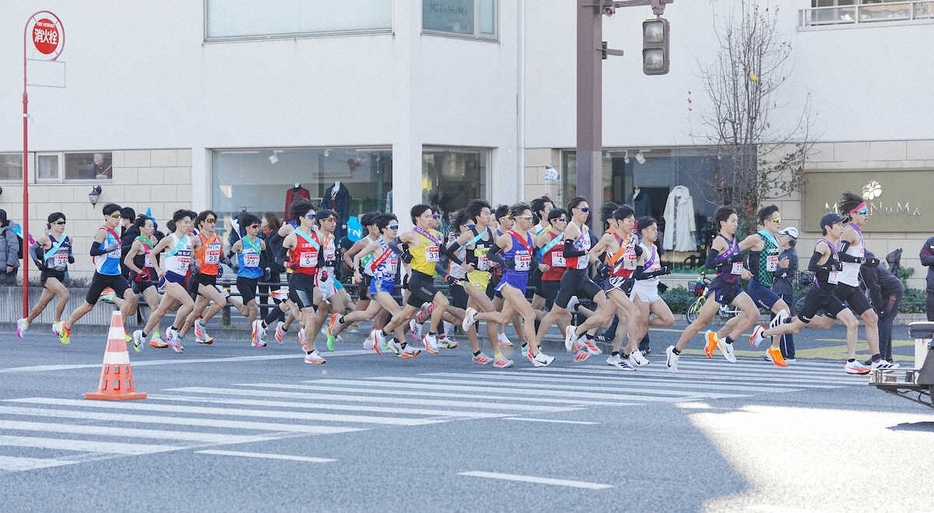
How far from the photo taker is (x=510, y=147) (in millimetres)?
30328

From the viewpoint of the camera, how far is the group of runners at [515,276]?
57.3 feet

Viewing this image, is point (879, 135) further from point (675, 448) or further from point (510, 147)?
point (675, 448)

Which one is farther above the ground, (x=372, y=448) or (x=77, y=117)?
(x=77, y=117)

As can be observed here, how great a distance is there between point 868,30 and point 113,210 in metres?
14.7

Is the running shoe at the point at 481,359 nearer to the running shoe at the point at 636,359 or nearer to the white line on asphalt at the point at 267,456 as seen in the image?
the running shoe at the point at 636,359

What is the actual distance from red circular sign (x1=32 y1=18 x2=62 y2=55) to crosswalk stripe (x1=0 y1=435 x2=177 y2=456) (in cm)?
1993

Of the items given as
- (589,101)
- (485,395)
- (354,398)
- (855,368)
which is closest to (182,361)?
(354,398)

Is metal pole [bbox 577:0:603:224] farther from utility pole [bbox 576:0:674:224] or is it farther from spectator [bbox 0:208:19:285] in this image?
spectator [bbox 0:208:19:285]

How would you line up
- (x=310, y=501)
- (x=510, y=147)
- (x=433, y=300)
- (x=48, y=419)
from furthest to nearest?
(x=510, y=147) < (x=433, y=300) < (x=48, y=419) < (x=310, y=501)

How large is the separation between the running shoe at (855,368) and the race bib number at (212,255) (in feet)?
29.0

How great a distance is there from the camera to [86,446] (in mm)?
10477

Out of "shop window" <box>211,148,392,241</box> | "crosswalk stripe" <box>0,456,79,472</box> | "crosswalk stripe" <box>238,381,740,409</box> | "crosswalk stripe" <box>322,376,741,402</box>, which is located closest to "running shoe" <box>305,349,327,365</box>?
"crosswalk stripe" <box>322,376,741,402</box>

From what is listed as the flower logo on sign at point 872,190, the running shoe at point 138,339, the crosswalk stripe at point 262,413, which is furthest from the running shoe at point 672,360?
the flower logo on sign at point 872,190

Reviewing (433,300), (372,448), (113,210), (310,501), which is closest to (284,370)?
(433,300)
